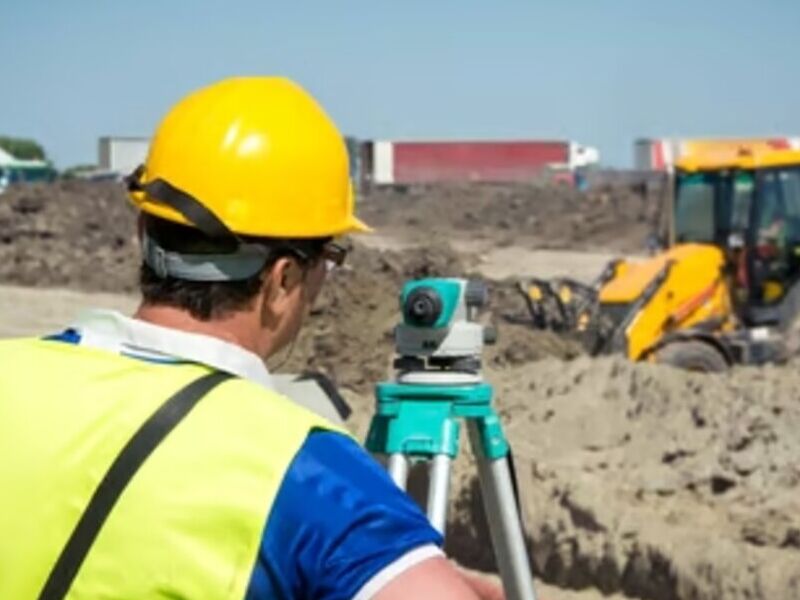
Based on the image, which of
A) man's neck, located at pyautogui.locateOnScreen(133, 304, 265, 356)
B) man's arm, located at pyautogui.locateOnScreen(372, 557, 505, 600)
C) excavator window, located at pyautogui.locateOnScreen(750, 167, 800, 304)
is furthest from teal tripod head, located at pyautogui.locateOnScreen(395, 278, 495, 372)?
excavator window, located at pyautogui.locateOnScreen(750, 167, 800, 304)

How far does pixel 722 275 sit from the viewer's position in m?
10.8

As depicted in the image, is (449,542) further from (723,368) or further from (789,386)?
(723,368)

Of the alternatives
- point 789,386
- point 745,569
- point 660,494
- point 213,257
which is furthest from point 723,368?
A: point 213,257

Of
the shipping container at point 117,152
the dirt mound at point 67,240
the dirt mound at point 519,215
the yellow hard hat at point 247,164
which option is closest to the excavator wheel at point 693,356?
the yellow hard hat at point 247,164

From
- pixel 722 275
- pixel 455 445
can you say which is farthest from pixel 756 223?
pixel 455 445

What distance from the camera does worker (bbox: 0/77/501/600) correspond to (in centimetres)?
129

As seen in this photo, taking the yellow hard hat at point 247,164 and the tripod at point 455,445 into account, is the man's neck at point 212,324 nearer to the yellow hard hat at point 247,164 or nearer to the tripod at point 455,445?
the yellow hard hat at point 247,164

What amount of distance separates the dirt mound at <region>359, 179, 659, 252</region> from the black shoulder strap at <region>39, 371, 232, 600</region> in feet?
102

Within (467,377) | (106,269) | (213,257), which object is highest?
(213,257)

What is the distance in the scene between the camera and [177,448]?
4.37ft

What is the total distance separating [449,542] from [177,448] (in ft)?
16.9

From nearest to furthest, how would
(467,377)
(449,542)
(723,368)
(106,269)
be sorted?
(467,377) → (449,542) → (723,368) → (106,269)

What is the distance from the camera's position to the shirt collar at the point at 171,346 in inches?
57.9

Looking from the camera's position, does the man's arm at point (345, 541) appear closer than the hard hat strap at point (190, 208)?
Yes
